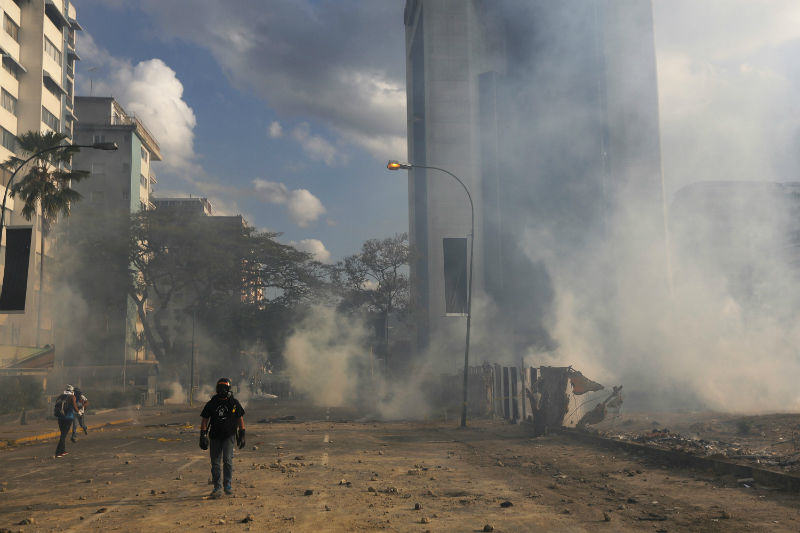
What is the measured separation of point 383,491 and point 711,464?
5.78 metres

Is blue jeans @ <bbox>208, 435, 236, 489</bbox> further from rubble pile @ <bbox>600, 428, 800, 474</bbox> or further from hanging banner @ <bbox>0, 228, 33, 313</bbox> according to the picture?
hanging banner @ <bbox>0, 228, 33, 313</bbox>

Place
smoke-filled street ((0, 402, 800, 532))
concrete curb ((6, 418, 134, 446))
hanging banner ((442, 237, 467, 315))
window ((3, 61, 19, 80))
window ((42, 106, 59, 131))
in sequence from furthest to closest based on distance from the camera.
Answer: window ((42, 106, 59, 131)) < window ((3, 61, 19, 80)) < hanging banner ((442, 237, 467, 315)) < concrete curb ((6, 418, 134, 446)) < smoke-filled street ((0, 402, 800, 532))

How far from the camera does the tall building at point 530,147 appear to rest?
6500 cm

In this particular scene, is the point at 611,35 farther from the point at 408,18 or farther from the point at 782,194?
the point at 408,18

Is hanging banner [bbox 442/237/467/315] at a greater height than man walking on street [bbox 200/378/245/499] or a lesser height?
greater

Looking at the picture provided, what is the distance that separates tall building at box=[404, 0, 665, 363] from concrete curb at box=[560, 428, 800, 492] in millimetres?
42637

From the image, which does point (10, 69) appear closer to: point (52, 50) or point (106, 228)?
point (52, 50)

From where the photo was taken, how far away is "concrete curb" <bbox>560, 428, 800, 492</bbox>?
928 centimetres

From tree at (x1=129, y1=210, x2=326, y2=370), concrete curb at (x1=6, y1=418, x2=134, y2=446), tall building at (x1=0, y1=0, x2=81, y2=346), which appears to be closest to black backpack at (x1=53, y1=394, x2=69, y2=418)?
concrete curb at (x1=6, y1=418, x2=134, y2=446)

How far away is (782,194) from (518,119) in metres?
38.2

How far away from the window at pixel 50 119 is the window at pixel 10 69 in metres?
3.20

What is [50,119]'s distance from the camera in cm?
5297

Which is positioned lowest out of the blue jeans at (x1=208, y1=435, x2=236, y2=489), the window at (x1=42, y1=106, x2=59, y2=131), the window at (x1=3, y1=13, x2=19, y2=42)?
the blue jeans at (x1=208, y1=435, x2=236, y2=489)

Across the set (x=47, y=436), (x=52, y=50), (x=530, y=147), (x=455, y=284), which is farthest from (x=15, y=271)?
(x=530, y=147)
